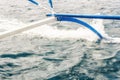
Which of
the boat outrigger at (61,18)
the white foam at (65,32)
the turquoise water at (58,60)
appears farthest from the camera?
the white foam at (65,32)

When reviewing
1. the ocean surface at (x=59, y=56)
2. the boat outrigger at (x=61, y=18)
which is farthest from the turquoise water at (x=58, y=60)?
the boat outrigger at (x=61, y=18)

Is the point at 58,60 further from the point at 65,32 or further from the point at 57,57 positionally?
the point at 65,32

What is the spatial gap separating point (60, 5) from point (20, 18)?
276 centimetres

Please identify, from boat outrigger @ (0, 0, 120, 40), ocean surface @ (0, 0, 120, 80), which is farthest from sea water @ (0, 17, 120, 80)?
boat outrigger @ (0, 0, 120, 40)

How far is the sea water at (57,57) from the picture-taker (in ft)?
14.2

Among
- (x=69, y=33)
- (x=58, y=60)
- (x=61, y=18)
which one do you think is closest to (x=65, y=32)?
(x=69, y=33)

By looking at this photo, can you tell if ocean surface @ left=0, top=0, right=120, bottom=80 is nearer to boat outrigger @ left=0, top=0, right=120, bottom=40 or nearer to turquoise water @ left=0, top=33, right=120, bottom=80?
turquoise water @ left=0, top=33, right=120, bottom=80

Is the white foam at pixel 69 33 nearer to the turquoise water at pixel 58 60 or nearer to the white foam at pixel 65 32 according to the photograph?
the white foam at pixel 65 32

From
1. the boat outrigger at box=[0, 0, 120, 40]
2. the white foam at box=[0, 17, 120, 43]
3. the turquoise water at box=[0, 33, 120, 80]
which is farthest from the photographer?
the white foam at box=[0, 17, 120, 43]

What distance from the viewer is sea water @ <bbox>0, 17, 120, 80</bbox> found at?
4.32 meters

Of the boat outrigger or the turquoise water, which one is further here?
the boat outrigger

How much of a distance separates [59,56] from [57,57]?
0.07 metres

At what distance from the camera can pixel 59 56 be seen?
513cm

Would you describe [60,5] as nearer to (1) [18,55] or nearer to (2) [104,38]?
(2) [104,38]
